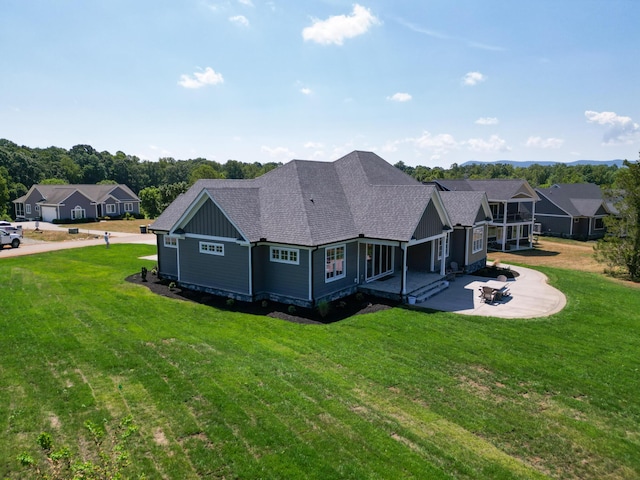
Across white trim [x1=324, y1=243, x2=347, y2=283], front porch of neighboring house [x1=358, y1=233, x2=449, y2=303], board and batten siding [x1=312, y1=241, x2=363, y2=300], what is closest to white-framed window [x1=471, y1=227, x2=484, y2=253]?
front porch of neighboring house [x1=358, y1=233, x2=449, y2=303]

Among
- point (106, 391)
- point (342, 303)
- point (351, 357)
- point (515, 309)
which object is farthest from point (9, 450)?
point (515, 309)

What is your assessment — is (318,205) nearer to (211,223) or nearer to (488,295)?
(211,223)

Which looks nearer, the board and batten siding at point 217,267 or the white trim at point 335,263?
the white trim at point 335,263

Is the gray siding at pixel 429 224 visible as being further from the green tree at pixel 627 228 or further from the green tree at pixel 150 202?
the green tree at pixel 150 202

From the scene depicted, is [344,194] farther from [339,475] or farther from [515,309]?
[339,475]

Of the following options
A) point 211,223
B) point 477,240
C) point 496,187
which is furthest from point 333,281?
point 496,187

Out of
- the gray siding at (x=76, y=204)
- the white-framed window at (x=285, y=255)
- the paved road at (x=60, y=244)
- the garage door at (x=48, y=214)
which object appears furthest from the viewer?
the garage door at (x=48, y=214)

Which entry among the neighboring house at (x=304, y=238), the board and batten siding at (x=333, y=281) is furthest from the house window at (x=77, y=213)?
the board and batten siding at (x=333, y=281)

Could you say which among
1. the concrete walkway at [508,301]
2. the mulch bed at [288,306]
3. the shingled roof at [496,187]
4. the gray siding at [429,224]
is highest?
the shingled roof at [496,187]
